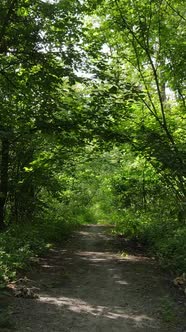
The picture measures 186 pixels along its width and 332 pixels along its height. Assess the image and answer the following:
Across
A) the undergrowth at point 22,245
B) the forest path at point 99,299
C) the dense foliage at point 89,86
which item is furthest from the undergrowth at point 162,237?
the undergrowth at point 22,245

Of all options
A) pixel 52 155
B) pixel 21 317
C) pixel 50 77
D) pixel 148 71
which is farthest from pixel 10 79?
pixel 21 317

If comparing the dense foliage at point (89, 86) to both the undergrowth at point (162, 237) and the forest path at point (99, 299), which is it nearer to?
the undergrowth at point (162, 237)

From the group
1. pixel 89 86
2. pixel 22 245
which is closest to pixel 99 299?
pixel 22 245

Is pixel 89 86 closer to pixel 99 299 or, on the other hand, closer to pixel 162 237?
pixel 162 237

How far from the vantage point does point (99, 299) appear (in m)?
6.70

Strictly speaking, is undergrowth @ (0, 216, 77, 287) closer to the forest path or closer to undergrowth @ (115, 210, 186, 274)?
the forest path

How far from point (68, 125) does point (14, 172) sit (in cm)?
470

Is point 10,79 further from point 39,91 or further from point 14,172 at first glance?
point 14,172

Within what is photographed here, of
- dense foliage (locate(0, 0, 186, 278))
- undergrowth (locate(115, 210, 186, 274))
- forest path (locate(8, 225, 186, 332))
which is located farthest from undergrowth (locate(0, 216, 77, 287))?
undergrowth (locate(115, 210, 186, 274))

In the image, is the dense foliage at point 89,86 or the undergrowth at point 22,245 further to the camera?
the dense foliage at point 89,86

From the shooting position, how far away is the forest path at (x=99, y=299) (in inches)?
213

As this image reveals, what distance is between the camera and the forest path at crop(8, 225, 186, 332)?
5.42 m

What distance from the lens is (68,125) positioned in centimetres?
948

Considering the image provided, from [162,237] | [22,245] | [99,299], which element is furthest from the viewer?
[162,237]
